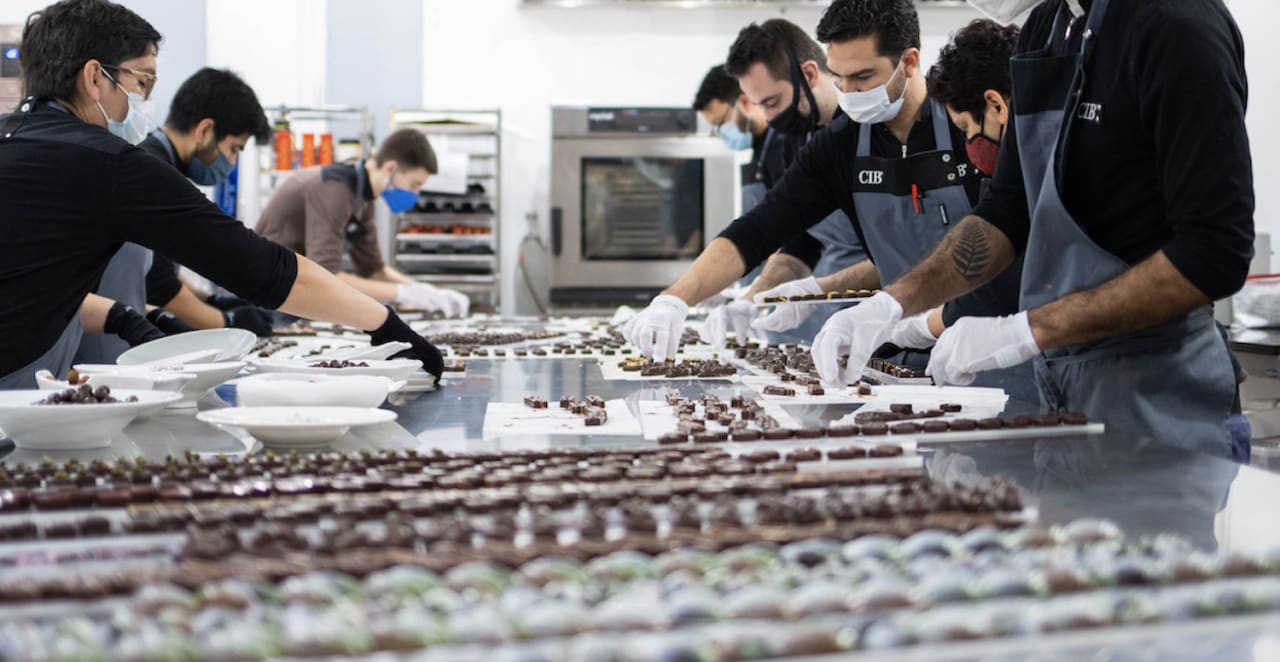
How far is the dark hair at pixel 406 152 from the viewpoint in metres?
5.82

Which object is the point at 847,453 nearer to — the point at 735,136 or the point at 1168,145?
the point at 1168,145

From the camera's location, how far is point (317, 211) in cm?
564

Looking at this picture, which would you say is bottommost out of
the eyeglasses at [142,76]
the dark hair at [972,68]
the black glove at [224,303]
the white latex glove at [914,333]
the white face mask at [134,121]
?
the black glove at [224,303]

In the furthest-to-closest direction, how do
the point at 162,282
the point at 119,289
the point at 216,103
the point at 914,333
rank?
the point at 162,282, the point at 216,103, the point at 119,289, the point at 914,333

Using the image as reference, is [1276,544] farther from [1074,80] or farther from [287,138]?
[287,138]

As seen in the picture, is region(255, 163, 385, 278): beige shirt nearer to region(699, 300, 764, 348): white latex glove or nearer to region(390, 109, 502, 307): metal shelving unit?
region(390, 109, 502, 307): metal shelving unit

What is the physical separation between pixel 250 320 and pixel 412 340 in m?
1.91

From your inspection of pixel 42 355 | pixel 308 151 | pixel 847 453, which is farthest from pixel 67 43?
pixel 308 151

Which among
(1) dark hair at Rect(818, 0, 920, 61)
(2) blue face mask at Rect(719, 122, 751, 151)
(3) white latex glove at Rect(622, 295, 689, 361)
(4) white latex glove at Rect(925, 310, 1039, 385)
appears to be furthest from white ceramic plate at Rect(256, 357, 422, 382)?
(2) blue face mask at Rect(719, 122, 751, 151)

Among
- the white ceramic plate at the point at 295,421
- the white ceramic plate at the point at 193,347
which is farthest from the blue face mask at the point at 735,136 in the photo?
the white ceramic plate at the point at 295,421

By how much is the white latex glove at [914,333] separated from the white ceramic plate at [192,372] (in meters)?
1.63

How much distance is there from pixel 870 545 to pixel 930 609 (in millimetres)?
152

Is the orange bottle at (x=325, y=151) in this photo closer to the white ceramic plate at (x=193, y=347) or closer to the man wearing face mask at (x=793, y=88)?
the man wearing face mask at (x=793, y=88)

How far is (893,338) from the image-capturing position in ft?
9.69
